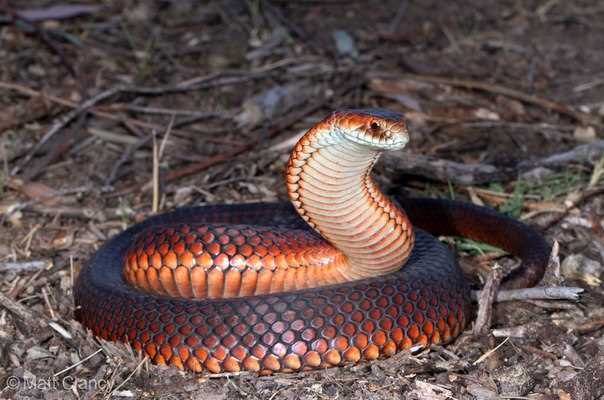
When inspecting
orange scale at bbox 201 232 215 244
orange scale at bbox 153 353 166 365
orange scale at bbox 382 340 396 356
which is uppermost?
orange scale at bbox 201 232 215 244

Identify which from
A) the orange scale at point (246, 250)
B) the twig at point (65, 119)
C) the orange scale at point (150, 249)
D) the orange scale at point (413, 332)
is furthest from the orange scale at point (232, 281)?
the twig at point (65, 119)

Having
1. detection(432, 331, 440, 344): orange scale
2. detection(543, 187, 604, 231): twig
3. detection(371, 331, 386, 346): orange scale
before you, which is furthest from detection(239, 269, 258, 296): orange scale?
detection(543, 187, 604, 231): twig

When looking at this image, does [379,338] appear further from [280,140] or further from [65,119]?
[65,119]

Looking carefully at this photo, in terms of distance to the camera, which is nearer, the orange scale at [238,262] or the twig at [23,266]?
the orange scale at [238,262]

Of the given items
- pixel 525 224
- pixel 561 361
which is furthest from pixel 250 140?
pixel 561 361

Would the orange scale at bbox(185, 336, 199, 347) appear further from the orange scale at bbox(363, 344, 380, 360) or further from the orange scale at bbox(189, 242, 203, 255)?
the orange scale at bbox(363, 344, 380, 360)

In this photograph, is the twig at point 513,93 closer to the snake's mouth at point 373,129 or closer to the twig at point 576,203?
the twig at point 576,203

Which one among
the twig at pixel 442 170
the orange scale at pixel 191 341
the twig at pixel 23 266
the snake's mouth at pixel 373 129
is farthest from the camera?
the twig at pixel 442 170

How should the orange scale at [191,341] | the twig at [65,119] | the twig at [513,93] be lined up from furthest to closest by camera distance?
the twig at [513,93]
the twig at [65,119]
the orange scale at [191,341]

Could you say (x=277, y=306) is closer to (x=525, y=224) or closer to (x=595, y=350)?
(x=595, y=350)
